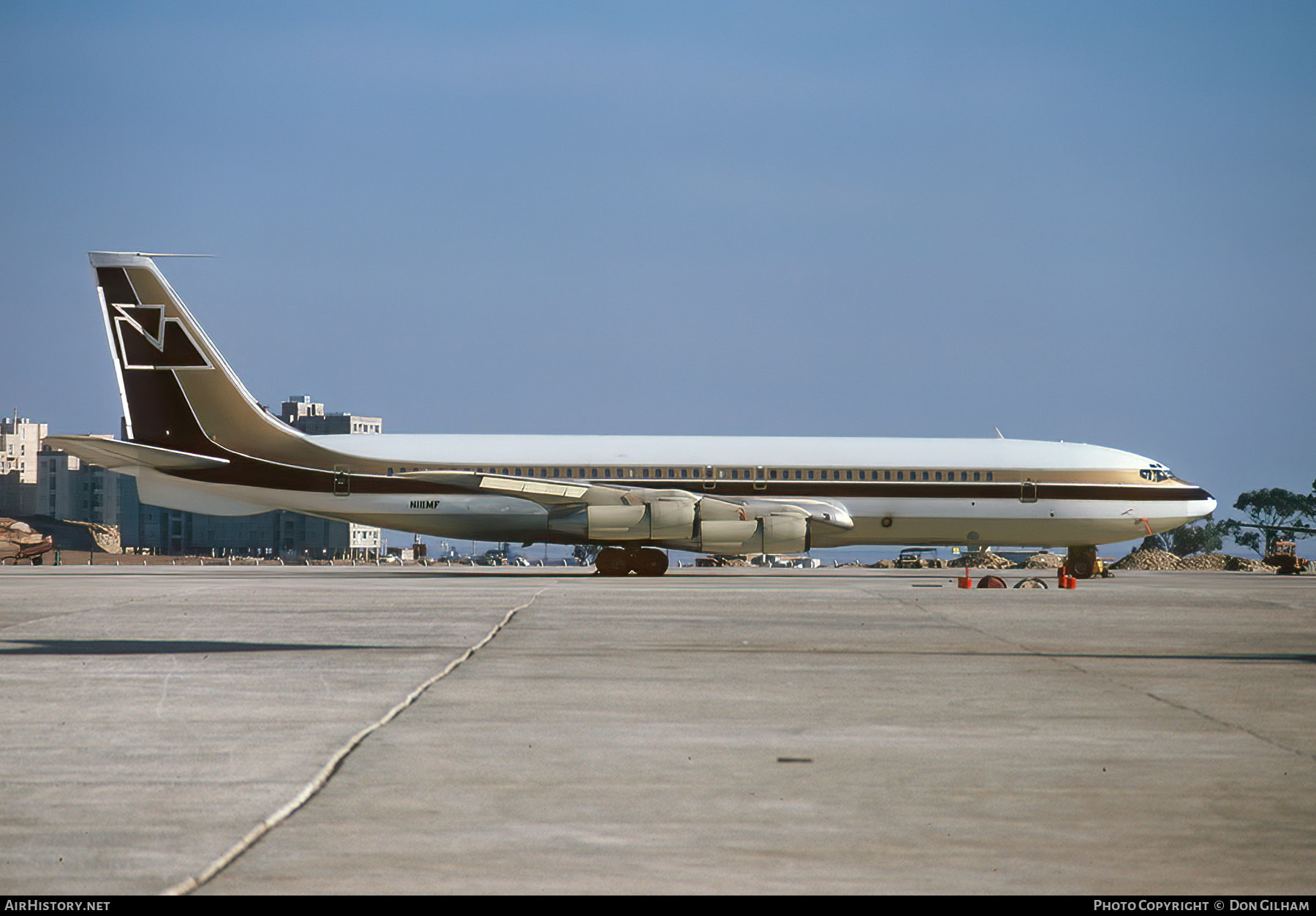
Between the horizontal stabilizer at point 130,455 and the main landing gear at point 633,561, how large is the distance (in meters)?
12.5

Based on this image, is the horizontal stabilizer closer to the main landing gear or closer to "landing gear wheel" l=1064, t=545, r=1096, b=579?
the main landing gear

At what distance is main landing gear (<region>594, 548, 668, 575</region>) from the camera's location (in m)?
39.2

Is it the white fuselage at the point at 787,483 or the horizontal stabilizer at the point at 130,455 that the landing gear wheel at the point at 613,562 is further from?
the horizontal stabilizer at the point at 130,455

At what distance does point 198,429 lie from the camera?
3900 cm

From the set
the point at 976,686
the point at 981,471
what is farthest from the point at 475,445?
the point at 976,686

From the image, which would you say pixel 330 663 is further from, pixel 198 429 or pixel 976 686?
pixel 198 429

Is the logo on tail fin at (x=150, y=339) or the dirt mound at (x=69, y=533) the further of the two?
the dirt mound at (x=69, y=533)

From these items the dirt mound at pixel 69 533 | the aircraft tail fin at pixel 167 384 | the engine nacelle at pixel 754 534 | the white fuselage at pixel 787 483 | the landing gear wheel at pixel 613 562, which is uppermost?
the aircraft tail fin at pixel 167 384

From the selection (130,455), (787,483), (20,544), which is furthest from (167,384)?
(20,544)

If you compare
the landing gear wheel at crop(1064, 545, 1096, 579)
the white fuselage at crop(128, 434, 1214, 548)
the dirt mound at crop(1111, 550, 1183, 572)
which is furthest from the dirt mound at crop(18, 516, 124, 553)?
the landing gear wheel at crop(1064, 545, 1096, 579)

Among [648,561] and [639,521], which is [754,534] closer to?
[639,521]

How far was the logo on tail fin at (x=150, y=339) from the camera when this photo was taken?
38.9 meters

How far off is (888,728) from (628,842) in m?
4.11

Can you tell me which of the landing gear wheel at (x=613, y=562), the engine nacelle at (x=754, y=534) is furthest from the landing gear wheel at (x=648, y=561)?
the engine nacelle at (x=754, y=534)
